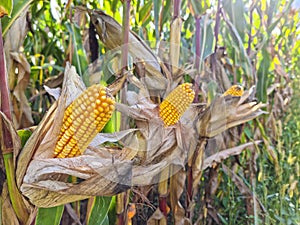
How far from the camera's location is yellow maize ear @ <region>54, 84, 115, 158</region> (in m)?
0.49

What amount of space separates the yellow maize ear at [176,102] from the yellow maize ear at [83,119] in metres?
0.20

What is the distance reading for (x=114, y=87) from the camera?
0.66 metres

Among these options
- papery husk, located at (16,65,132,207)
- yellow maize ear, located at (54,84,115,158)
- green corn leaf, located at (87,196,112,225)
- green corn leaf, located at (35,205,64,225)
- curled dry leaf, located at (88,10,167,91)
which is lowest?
green corn leaf, located at (87,196,112,225)

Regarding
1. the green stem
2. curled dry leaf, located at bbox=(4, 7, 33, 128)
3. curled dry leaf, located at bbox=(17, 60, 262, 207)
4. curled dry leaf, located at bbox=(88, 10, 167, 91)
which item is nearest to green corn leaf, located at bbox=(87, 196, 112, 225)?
curled dry leaf, located at bbox=(17, 60, 262, 207)

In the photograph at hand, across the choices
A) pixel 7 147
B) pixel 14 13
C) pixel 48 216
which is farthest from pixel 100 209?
pixel 14 13

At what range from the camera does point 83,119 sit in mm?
500

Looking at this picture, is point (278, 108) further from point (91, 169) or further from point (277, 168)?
point (91, 169)

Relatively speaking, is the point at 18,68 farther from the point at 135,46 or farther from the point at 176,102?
the point at 176,102

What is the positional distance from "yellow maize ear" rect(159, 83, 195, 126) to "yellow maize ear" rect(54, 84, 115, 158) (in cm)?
20

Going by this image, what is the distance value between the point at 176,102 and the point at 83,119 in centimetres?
23

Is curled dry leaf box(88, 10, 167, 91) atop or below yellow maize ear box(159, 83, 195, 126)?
atop

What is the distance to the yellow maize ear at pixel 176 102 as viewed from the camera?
0.68 m

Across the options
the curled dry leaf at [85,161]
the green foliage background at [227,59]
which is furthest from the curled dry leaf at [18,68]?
the curled dry leaf at [85,161]

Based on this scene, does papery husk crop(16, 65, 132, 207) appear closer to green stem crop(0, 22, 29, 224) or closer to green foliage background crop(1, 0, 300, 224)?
green stem crop(0, 22, 29, 224)
